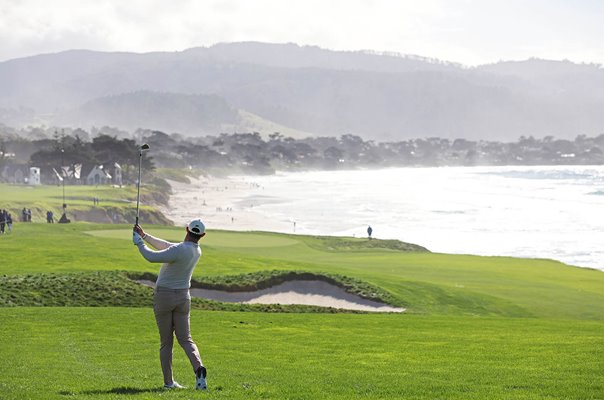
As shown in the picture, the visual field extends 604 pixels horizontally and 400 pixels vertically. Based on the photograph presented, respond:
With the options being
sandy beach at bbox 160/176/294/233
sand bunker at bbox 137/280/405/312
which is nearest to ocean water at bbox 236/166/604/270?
sandy beach at bbox 160/176/294/233

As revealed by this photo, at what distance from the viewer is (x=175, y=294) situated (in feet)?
44.0

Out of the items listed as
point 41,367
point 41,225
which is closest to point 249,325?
point 41,367

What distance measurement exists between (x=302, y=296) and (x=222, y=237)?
26308mm

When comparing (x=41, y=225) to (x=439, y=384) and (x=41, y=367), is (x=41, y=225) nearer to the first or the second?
(x=41, y=367)

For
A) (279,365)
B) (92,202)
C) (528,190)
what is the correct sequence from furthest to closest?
(528,190), (92,202), (279,365)

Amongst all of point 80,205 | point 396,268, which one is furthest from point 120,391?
point 80,205

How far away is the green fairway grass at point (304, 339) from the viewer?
46.4ft

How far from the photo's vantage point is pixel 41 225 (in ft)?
190

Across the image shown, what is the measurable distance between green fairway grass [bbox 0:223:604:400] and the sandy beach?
55.5 m

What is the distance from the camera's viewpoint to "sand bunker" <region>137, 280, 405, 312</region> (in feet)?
109

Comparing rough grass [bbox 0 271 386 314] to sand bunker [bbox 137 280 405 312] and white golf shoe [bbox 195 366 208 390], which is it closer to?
Answer: sand bunker [bbox 137 280 405 312]

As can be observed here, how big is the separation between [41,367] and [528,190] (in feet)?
556

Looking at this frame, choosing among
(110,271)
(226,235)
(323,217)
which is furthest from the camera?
(323,217)

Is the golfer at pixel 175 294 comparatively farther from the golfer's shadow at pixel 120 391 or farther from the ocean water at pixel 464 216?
the ocean water at pixel 464 216
